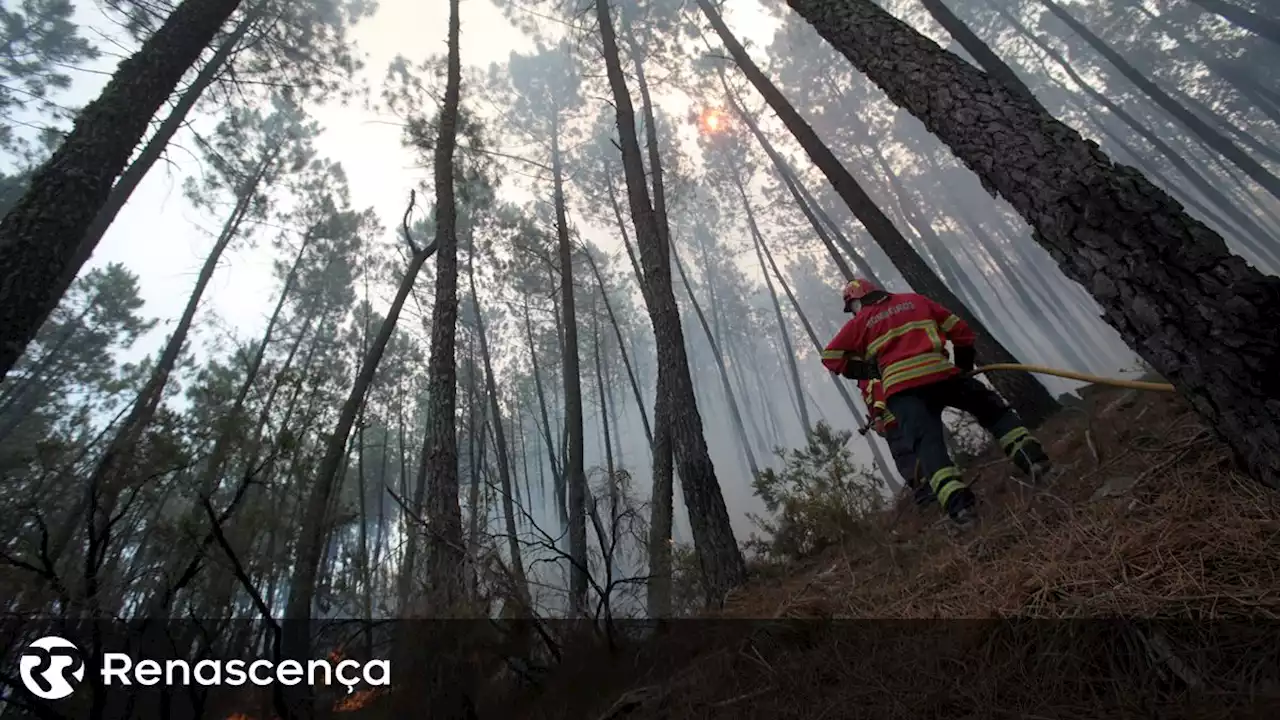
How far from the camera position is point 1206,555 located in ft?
4.66

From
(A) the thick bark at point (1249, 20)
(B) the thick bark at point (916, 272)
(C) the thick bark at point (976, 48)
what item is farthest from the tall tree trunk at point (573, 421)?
(A) the thick bark at point (1249, 20)

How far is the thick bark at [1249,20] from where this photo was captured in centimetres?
1088

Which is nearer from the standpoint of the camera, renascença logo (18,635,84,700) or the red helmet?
renascença logo (18,635,84,700)

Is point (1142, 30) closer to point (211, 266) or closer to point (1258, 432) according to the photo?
point (1258, 432)

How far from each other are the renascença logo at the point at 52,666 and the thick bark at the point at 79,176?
4.92 ft

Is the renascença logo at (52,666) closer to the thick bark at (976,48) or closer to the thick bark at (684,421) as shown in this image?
the thick bark at (684,421)

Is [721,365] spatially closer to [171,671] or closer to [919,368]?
[919,368]

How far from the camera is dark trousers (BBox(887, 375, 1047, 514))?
2.86 meters

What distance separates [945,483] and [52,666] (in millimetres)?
4924

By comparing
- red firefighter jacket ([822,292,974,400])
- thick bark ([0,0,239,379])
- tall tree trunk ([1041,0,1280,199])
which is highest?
tall tree trunk ([1041,0,1280,199])

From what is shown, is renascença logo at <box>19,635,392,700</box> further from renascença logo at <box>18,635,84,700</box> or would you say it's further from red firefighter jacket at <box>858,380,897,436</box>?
red firefighter jacket at <box>858,380,897,436</box>

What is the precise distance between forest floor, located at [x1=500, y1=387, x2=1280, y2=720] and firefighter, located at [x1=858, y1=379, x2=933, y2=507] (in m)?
0.74

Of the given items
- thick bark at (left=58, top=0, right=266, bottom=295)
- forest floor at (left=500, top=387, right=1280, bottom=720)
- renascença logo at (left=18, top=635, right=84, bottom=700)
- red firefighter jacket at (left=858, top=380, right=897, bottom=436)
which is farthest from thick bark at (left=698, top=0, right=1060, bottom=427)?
thick bark at (left=58, top=0, right=266, bottom=295)

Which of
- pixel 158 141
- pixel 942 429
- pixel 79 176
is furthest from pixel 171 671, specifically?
pixel 158 141
